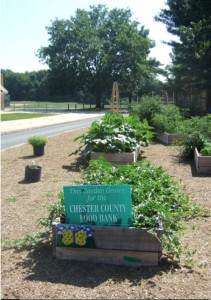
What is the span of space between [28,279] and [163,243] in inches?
53.3

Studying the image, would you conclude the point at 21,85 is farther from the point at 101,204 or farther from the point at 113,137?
the point at 101,204

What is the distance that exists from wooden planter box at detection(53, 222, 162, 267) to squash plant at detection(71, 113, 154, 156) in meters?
5.61

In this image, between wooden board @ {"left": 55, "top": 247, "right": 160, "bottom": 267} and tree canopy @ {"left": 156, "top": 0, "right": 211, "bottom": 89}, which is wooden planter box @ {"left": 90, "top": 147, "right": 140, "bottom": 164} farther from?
tree canopy @ {"left": 156, "top": 0, "right": 211, "bottom": 89}

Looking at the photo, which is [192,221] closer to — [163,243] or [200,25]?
[163,243]

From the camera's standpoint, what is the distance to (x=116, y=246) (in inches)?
154

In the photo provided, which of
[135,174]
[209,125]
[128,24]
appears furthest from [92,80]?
[135,174]

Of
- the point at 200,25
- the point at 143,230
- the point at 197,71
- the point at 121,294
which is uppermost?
the point at 200,25

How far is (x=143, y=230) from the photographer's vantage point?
387 centimetres

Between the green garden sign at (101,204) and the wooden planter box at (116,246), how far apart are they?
9 centimetres

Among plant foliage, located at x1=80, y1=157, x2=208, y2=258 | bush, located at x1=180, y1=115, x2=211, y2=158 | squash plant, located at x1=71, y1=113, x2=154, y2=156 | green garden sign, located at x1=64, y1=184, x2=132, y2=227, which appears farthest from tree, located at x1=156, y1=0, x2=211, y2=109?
green garden sign, located at x1=64, y1=184, x2=132, y2=227

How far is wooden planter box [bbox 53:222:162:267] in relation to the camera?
389 centimetres

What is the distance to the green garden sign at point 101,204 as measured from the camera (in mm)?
3959

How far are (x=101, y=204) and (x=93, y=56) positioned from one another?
56.9m

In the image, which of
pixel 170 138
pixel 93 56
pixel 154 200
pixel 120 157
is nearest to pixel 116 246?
pixel 154 200
